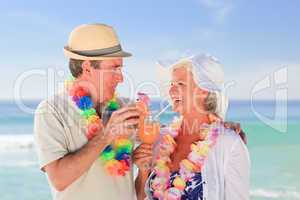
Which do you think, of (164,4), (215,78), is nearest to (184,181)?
(215,78)

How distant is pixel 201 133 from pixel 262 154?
36.3 feet

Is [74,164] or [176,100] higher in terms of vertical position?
[176,100]

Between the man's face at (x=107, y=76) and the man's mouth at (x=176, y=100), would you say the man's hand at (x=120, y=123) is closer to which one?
the man's face at (x=107, y=76)

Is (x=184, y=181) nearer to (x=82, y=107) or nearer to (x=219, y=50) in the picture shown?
(x=82, y=107)

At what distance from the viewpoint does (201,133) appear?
2.56 m

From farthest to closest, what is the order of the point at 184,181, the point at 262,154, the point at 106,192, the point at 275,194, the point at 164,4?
the point at 164,4
the point at 262,154
the point at 275,194
the point at 184,181
the point at 106,192

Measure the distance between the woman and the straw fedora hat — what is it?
14.1 inches

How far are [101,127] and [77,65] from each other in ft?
0.94

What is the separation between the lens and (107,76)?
7.63 feet

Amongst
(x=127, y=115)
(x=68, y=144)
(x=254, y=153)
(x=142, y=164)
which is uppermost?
(x=127, y=115)

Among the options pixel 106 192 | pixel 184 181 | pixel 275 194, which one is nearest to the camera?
pixel 106 192

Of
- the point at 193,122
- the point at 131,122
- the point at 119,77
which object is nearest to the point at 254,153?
the point at 193,122

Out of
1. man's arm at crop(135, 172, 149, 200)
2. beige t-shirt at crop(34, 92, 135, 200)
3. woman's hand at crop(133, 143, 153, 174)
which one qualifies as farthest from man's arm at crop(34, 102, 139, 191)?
man's arm at crop(135, 172, 149, 200)

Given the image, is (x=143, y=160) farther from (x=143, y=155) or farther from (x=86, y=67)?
(x=86, y=67)
